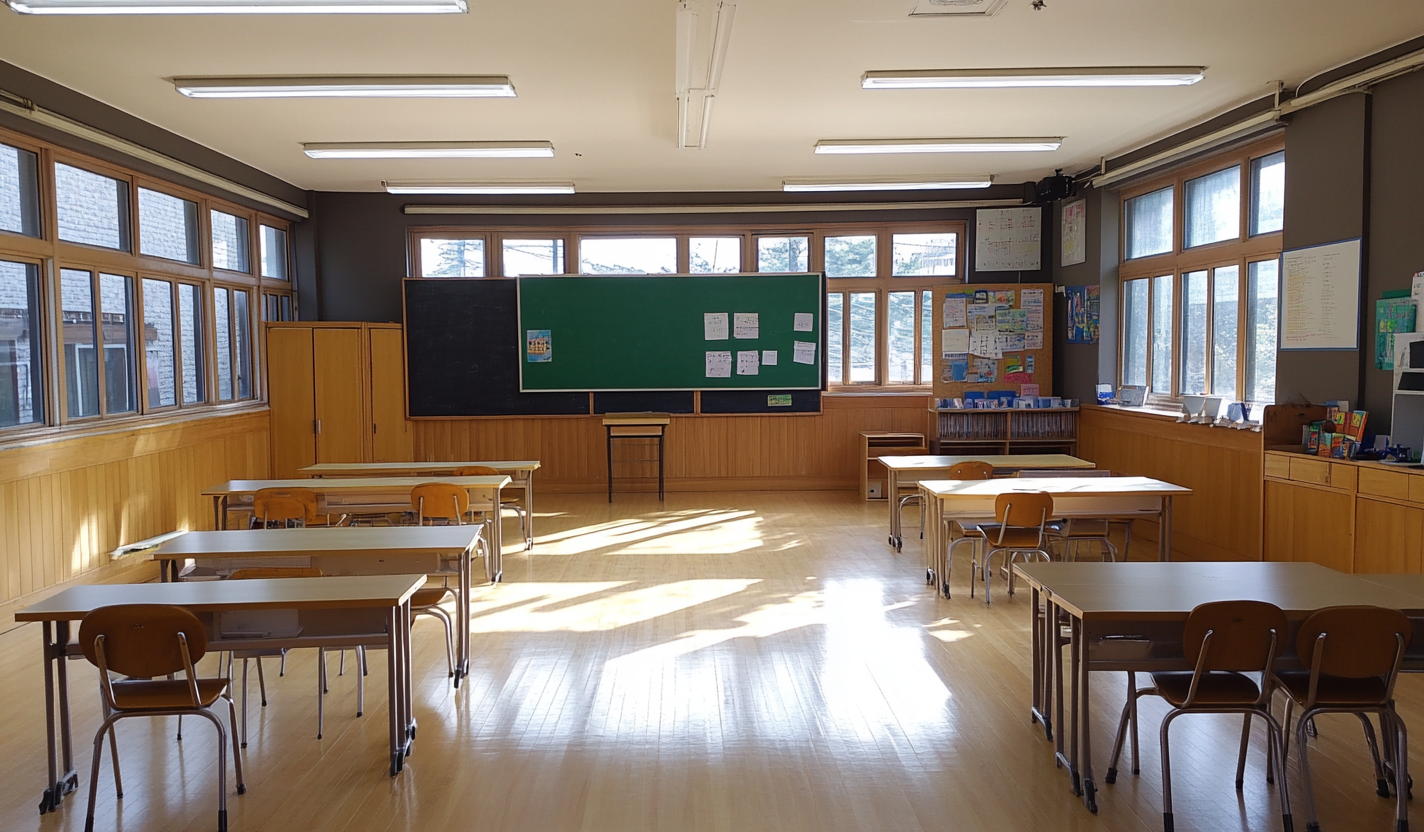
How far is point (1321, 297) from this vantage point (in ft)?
20.4

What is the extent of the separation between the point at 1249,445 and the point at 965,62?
3.34 meters

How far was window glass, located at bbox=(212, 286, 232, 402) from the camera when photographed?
858 centimetres

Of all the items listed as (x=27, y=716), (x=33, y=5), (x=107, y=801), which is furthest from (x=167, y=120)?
(x=107, y=801)

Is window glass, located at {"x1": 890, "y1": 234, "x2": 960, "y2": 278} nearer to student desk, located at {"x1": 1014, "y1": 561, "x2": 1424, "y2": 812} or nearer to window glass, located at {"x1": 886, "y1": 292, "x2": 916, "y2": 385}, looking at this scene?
window glass, located at {"x1": 886, "y1": 292, "x2": 916, "y2": 385}

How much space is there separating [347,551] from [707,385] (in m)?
6.42

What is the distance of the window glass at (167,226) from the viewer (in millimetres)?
7438

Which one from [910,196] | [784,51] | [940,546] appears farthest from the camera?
[910,196]

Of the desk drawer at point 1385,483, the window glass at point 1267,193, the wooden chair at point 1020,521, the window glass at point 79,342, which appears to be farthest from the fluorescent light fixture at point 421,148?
the desk drawer at point 1385,483

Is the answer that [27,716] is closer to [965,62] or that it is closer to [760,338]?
[965,62]

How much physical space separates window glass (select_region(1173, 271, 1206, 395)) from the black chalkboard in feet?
20.4

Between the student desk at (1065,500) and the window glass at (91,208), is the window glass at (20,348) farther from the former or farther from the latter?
the student desk at (1065,500)

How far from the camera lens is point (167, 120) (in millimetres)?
7137

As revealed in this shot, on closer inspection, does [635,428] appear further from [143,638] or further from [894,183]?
[143,638]

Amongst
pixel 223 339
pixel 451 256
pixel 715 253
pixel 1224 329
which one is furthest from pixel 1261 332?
pixel 223 339
